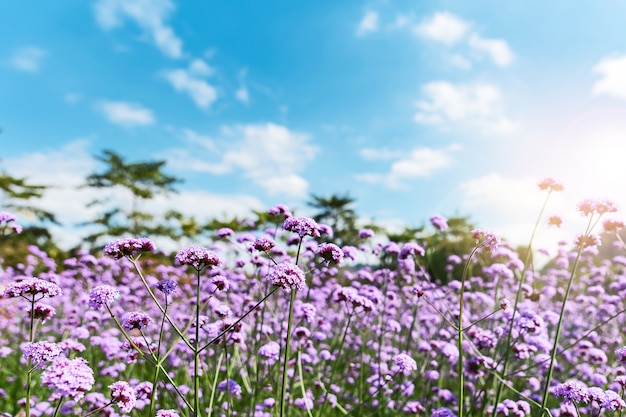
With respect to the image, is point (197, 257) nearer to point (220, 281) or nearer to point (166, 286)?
point (166, 286)

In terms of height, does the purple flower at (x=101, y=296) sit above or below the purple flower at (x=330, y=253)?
below

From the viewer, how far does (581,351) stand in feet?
21.7

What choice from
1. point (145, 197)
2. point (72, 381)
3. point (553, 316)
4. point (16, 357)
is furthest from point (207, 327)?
point (145, 197)

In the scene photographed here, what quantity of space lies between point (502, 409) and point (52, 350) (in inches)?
167

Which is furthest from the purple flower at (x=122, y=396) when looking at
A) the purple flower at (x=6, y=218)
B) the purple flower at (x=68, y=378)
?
the purple flower at (x=6, y=218)

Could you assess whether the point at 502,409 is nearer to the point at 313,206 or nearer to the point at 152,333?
the point at 152,333

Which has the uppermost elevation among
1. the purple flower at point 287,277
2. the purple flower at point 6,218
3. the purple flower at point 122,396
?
the purple flower at point 6,218

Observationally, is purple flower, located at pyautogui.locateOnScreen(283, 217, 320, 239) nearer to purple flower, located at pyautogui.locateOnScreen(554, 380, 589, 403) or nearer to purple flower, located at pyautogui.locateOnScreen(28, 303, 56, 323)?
purple flower, located at pyautogui.locateOnScreen(28, 303, 56, 323)

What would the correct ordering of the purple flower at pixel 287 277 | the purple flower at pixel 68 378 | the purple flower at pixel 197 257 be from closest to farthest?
the purple flower at pixel 68 378, the purple flower at pixel 287 277, the purple flower at pixel 197 257

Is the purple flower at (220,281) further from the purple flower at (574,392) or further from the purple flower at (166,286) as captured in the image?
the purple flower at (574,392)

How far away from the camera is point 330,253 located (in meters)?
3.18

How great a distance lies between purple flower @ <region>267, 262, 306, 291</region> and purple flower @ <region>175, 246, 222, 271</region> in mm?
393

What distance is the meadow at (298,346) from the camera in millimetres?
2965

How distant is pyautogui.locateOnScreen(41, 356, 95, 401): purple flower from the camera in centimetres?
212
